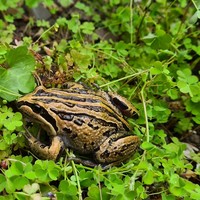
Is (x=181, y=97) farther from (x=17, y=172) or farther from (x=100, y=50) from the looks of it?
(x=17, y=172)

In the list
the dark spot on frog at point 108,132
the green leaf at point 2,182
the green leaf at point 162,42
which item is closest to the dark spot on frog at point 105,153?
the dark spot on frog at point 108,132

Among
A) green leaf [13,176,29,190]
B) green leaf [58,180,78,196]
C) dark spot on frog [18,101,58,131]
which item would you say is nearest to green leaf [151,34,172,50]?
dark spot on frog [18,101,58,131]

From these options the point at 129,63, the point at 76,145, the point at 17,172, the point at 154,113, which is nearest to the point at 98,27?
the point at 129,63

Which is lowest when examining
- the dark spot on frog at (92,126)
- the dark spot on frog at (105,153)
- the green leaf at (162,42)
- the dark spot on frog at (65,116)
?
the dark spot on frog at (105,153)

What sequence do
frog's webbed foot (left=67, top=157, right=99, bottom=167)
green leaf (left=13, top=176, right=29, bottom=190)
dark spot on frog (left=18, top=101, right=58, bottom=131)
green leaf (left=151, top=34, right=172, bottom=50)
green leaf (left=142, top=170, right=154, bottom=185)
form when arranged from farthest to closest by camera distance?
1. green leaf (left=151, top=34, right=172, bottom=50)
2. frog's webbed foot (left=67, top=157, right=99, bottom=167)
3. dark spot on frog (left=18, top=101, right=58, bottom=131)
4. green leaf (left=142, top=170, right=154, bottom=185)
5. green leaf (left=13, top=176, right=29, bottom=190)

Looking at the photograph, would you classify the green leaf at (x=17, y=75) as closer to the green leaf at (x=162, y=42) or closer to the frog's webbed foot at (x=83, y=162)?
the frog's webbed foot at (x=83, y=162)

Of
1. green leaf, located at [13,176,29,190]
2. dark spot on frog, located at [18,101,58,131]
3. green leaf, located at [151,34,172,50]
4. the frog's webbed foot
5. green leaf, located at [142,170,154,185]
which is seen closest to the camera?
green leaf, located at [13,176,29,190]

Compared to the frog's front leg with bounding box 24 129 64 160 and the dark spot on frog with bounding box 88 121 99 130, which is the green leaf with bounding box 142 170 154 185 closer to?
the dark spot on frog with bounding box 88 121 99 130

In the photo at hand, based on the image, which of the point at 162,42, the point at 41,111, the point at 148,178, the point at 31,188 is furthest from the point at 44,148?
the point at 162,42
